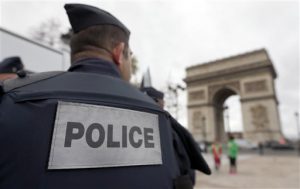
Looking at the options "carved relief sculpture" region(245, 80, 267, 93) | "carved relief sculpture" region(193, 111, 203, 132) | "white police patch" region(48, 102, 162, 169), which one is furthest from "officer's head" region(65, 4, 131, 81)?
"carved relief sculpture" region(193, 111, 203, 132)

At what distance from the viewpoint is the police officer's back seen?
2.54 feet

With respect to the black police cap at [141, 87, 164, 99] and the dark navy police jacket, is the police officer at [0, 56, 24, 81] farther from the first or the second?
the black police cap at [141, 87, 164, 99]

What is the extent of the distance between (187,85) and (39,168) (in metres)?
34.0

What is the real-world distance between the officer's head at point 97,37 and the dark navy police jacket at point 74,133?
93 millimetres

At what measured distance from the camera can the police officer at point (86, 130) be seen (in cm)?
78

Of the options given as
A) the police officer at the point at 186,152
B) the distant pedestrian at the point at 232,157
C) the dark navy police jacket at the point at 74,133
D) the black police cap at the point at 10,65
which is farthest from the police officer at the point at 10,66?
the distant pedestrian at the point at 232,157

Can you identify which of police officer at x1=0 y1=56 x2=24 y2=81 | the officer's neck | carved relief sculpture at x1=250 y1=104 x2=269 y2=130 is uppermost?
carved relief sculpture at x1=250 y1=104 x2=269 y2=130

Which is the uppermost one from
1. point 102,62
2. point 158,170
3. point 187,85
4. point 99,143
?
point 187,85

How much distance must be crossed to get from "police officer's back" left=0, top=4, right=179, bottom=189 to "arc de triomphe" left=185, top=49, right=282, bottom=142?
94.4ft

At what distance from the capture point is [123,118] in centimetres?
98

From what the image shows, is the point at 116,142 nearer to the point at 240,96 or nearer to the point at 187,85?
the point at 240,96

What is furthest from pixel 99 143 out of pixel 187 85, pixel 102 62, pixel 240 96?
pixel 187 85

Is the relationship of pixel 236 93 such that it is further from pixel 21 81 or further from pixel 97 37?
pixel 21 81

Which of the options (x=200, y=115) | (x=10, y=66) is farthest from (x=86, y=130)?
(x=200, y=115)
